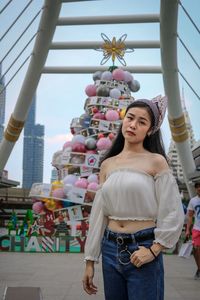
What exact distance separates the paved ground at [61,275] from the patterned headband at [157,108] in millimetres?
3533

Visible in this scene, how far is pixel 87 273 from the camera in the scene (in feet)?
8.38

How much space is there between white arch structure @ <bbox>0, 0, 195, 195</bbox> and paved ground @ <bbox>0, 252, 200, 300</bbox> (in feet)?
19.4

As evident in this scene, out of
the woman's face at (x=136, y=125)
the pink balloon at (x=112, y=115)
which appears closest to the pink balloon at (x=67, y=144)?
the pink balloon at (x=112, y=115)

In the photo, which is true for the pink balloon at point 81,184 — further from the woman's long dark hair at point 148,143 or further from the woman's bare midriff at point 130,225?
the woman's bare midriff at point 130,225

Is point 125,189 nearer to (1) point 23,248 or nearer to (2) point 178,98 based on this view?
(1) point 23,248

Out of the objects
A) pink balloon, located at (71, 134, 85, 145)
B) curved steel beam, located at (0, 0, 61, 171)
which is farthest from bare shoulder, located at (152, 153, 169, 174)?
pink balloon, located at (71, 134, 85, 145)

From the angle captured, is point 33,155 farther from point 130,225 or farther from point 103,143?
point 130,225

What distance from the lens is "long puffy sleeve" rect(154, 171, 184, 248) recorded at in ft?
7.79

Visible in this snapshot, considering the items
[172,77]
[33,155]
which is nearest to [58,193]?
[172,77]

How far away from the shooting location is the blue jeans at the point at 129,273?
2.38 metres

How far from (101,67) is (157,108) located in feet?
53.4

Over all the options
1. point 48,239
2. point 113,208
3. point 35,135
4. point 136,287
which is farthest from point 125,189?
point 35,135

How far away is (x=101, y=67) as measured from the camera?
61.6 ft

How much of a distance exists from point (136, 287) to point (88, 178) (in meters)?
11.9
